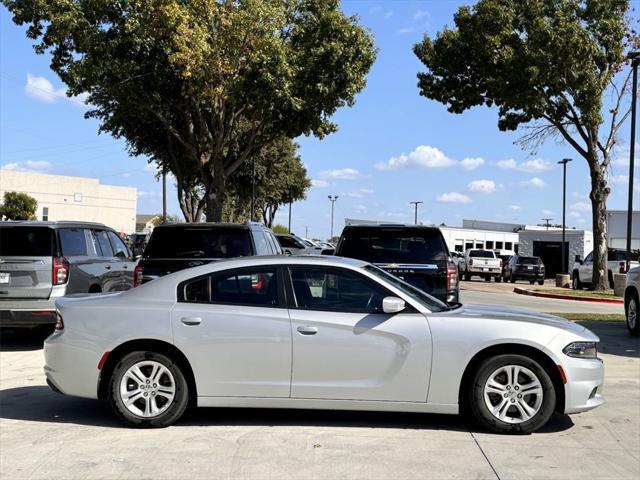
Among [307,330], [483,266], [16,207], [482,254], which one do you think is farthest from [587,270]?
[16,207]

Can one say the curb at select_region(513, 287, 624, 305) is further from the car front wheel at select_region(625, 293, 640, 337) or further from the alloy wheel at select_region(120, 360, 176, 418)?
the alloy wheel at select_region(120, 360, 176, 418)

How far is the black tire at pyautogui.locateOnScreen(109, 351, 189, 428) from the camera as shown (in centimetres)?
572

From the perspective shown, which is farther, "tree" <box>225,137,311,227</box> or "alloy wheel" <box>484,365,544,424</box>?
"tree" <box>225,137,311,227</box>

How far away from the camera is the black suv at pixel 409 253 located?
935 centimetres

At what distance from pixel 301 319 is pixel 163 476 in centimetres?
171

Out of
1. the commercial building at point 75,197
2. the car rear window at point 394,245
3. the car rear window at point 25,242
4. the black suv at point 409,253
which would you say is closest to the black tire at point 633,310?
the black suv at point 409,253

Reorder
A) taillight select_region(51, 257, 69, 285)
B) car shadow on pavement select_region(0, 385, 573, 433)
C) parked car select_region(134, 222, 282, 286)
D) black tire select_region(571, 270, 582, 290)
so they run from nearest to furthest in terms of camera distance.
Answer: car shadow on pavement select_region(0, 385, 573, 433) → parked car select_region(134, 222, 282, 286) → taillight select_region(51, 257, 69, 285) → black tire select_region(571, 270, 582, 290)

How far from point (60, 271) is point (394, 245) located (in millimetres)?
4960

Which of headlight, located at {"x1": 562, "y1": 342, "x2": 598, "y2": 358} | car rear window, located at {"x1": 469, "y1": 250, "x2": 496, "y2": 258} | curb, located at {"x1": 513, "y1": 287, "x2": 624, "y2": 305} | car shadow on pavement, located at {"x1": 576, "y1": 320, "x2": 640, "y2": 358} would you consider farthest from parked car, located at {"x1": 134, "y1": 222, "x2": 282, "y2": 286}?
car rear window, located at {"x1": 469, "y1": 250, "x2": 496, "y2": 258}

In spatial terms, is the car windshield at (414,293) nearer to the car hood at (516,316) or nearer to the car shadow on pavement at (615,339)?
the car hood at (516,316)

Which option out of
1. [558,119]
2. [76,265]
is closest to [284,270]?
[76,265]

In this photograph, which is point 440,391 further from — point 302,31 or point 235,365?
point 302,31

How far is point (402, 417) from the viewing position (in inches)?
243

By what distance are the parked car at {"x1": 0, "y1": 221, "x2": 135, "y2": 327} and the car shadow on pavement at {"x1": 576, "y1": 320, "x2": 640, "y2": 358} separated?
26.8ft
